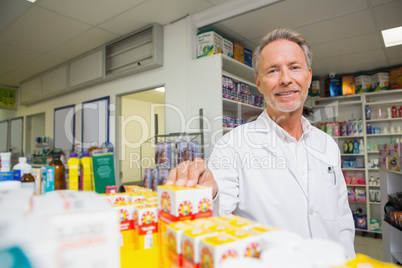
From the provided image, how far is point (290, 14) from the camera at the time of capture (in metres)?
3.07

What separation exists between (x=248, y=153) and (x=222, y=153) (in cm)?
16

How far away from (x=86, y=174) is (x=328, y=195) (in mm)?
1904

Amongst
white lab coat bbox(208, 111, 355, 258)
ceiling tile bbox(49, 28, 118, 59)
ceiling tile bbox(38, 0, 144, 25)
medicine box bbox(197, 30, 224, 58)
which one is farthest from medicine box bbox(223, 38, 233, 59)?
white lab coat bbox(208, 111, 355, 258)

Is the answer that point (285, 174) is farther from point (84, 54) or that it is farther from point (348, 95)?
point (348, 95)

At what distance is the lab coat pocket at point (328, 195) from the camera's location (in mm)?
1423

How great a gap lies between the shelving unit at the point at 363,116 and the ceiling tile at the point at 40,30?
485cm

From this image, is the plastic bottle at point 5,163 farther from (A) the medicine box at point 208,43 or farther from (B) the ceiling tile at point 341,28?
(B) the ceiling tile at point 341,28

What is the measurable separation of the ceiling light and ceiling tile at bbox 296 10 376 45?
234mm

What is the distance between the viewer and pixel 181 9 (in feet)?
9.96

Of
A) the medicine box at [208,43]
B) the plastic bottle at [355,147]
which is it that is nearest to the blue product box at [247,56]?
the medicine box at [208,43]

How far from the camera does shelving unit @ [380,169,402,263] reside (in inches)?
110

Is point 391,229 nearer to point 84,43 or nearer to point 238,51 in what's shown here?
point 238,51

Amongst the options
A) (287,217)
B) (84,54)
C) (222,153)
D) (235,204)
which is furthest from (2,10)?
(287,217)

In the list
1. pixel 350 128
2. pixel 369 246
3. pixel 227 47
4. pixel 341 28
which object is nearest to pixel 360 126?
pixel 350 128
